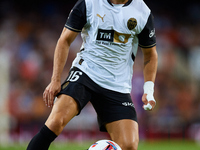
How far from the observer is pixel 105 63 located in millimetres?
3762

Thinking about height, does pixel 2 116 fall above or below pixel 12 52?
below

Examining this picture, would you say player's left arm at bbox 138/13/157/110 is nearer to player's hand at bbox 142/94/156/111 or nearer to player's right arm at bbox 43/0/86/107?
player's hand at bbox 142/94/156/111

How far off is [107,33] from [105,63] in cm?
33

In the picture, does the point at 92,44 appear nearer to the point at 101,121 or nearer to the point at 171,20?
the point at 101,121

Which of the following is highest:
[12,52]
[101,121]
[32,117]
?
[101,121]

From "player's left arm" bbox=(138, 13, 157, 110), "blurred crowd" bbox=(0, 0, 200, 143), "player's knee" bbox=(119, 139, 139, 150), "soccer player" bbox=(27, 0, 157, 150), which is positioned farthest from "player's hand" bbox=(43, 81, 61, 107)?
"blurred crowd" bbox=(0, 0, 200, 143)

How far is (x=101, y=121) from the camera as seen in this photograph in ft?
12.6

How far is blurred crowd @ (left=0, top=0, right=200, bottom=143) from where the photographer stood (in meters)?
10.3

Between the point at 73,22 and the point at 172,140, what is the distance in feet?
24.5

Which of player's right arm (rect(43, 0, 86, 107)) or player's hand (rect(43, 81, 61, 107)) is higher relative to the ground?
player's right arm (rect(43, 0, 86, 107))

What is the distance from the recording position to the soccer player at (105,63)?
358cm

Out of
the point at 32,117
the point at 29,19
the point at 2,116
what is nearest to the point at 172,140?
the point at 32,117

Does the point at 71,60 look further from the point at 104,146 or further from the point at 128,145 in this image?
the point at 104,146

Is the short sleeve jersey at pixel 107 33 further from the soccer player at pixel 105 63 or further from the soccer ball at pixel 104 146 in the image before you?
the soccer ball at pixel 104 146
